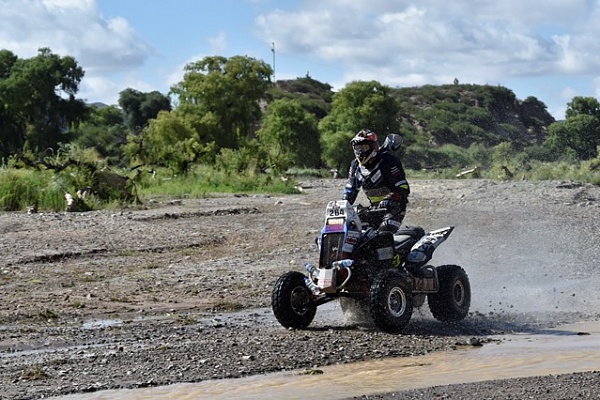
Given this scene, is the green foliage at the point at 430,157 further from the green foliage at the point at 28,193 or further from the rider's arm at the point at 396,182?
the rider's arm at the point at 396,182

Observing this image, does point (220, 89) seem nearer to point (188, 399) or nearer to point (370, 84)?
point (370, 84)

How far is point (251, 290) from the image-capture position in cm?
1683

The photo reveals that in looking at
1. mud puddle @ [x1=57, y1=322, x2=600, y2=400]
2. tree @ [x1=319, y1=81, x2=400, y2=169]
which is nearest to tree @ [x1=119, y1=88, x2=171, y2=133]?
tree @ [x1=319, y1=81, x2=400, y2=169]

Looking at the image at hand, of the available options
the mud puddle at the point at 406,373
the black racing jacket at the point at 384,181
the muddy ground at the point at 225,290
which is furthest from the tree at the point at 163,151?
the mud puddle at the point at 406,373

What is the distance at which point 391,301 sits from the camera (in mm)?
12211

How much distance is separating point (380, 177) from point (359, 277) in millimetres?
1254

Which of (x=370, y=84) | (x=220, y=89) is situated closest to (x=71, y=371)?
(x=220, y=89)

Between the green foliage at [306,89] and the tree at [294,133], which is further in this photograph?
the green foliage at [306,89]

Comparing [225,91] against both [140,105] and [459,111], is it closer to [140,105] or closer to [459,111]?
[140,105]

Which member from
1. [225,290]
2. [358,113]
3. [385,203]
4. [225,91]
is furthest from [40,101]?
[385,203]

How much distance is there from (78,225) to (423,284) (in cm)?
1354

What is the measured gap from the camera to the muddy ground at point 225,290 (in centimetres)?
1045

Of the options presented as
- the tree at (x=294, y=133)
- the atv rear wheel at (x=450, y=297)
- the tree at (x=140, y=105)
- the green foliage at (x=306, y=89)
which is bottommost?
the atv rear wheel at (x=450, y=297)

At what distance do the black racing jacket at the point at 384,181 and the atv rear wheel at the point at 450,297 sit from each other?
1.18 m
